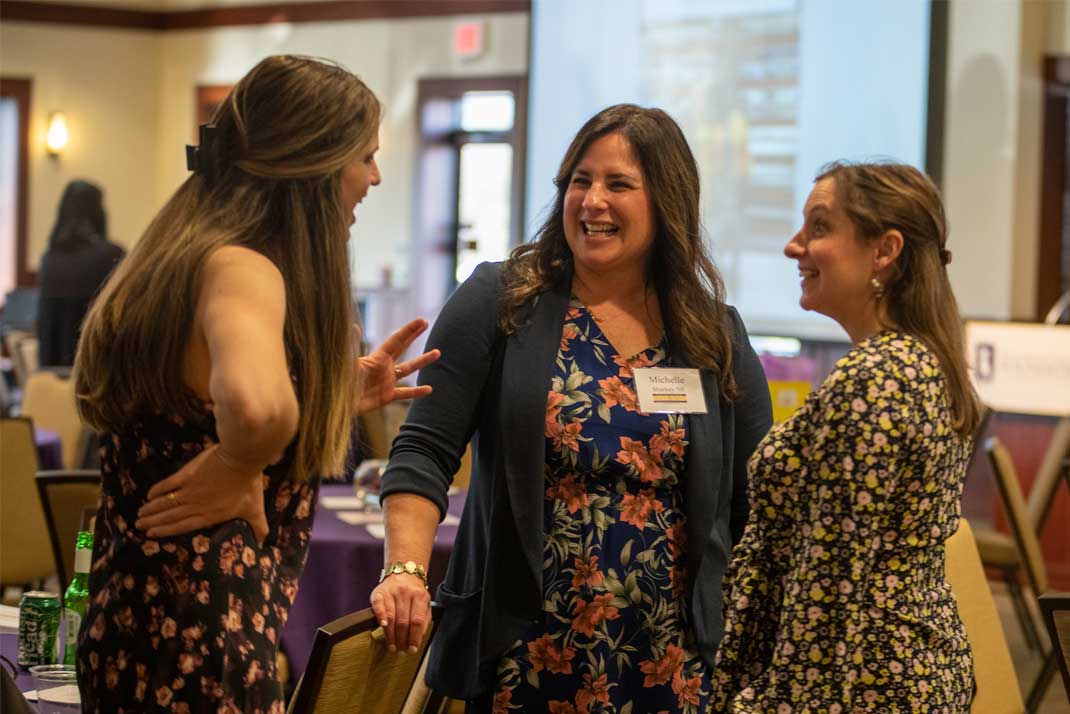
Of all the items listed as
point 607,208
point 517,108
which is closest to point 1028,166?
point 517,108

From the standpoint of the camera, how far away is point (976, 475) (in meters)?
6.50

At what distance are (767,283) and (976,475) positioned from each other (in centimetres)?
157

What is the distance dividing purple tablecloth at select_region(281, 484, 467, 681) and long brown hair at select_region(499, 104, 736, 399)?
1390 millimetres

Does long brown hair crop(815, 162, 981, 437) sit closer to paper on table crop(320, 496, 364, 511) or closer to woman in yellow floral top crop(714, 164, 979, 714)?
woman in yellow floral top crop(714, 164, 979, 714)

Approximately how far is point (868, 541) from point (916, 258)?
14.8 inches

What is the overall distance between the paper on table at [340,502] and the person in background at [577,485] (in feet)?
6.16

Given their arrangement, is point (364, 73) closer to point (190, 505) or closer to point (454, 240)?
point (454, 240)

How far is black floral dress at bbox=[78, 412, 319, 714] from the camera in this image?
4.65 feet

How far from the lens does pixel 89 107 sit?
440 inches

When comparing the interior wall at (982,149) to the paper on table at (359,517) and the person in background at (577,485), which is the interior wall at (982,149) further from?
the person in background at (577,485)

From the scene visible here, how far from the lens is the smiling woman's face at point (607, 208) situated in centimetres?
199

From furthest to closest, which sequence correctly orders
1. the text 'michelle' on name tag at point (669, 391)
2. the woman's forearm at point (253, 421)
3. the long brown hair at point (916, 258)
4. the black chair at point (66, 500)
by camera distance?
the black chair at point (66, 500) < the text 'michelle' on name tag at point (669, 391) < the long brown hair at point (916, 258) < the woman's forearm at point (253, 421)

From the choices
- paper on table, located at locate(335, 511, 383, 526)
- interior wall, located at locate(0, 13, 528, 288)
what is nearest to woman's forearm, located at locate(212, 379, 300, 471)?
paper on table, located at locate(335, 511, 383, 526)

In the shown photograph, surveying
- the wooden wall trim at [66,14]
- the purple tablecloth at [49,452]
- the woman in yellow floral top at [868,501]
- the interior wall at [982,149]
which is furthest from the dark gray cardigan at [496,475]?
the wooden wall trim at [66,14]
